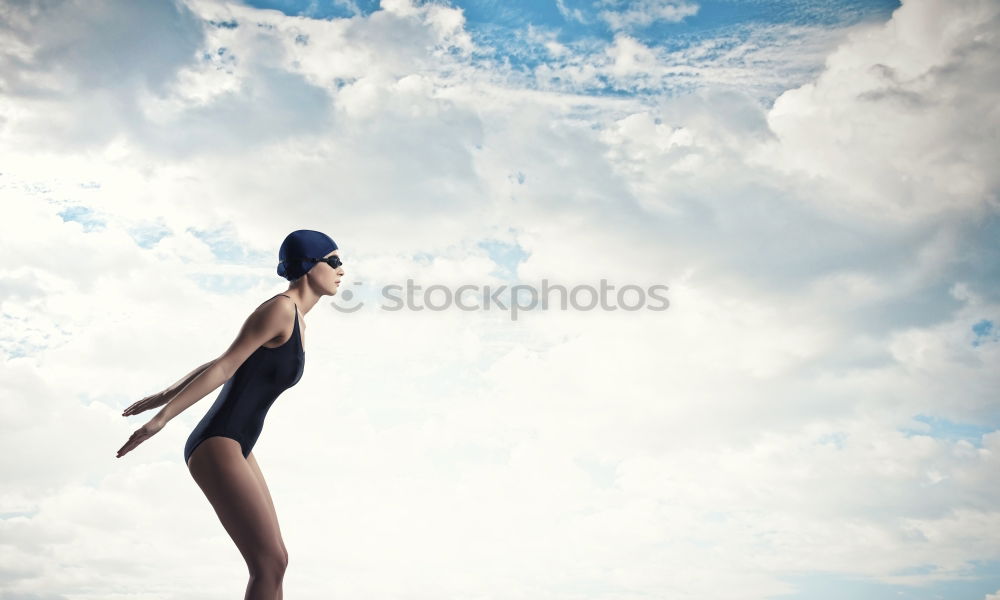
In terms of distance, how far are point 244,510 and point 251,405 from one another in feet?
2.57

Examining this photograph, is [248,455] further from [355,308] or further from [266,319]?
[355,308]

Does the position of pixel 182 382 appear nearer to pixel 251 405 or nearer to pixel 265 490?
pixel 251 405

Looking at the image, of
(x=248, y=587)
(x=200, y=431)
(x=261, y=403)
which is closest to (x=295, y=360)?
(x=261, y=403)

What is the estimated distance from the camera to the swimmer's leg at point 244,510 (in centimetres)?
595

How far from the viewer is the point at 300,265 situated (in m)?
6.80

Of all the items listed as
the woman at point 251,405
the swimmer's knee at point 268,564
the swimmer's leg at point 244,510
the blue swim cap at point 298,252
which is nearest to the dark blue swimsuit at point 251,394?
the woman at point 251,405

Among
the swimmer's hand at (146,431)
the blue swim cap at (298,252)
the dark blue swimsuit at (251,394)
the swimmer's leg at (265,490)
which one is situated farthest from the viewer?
the blue swim cap at (298,252)

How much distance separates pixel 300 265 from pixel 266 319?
2.13ft

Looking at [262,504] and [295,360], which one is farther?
[295,360]

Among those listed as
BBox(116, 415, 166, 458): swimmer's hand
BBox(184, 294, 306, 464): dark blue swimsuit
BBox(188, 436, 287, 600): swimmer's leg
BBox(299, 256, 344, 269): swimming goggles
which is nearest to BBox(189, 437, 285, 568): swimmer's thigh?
BBox(188, 436, 287, 600): swimmer's leg

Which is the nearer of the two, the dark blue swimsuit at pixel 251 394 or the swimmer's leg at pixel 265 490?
the swimmer's leg at pixel 265 490

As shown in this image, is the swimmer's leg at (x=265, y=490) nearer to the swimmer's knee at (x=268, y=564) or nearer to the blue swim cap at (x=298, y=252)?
the swimmer's knee at (x=268, y=564)

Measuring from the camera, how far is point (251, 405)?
6.36 metres

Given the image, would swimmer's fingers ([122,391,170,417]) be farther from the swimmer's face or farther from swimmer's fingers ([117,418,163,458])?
the swimmer's face
